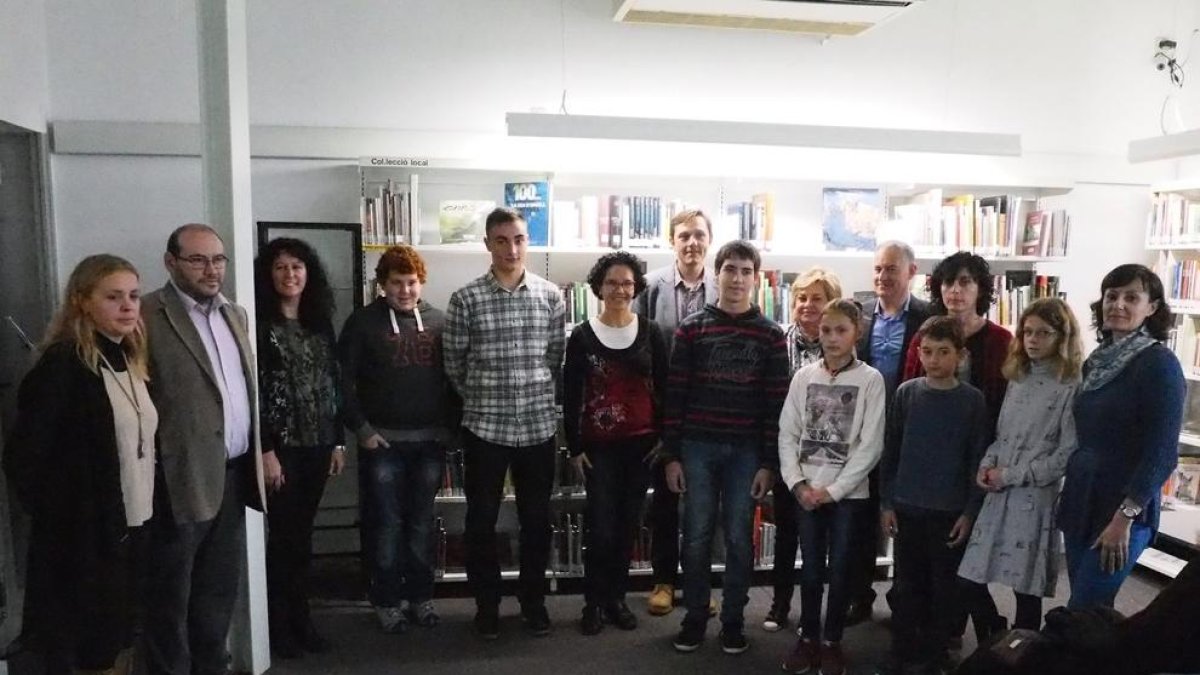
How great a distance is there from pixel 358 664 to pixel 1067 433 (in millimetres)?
2732

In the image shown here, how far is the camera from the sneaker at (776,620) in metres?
3.40

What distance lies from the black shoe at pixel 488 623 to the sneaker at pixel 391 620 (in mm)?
342

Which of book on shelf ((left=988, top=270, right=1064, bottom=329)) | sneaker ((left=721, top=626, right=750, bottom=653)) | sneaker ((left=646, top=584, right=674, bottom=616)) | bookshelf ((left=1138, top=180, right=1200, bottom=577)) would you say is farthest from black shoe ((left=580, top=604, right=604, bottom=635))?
bookshelf ((left=1138, top=180, right=1200, bottom=577))

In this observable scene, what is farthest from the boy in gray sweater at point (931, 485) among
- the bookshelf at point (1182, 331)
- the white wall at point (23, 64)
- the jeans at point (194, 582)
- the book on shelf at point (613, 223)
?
the white wall at point (23, 64)

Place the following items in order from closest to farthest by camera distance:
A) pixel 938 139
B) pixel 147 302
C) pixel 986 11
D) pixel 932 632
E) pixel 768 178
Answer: pixel 147 302 < pixel 932 632 < pixel 938 139 < pixel 768 178 < pixel 986 11

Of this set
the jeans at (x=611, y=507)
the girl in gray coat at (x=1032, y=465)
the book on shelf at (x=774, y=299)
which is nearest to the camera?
the girl in gray coat at (x=1032, y=465)

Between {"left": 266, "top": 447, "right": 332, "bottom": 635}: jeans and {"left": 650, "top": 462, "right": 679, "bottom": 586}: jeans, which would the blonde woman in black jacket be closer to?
{"left": 266, "top": 447, "right": 332, "bottom": 635}: jeans

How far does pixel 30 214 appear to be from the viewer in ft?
12.0

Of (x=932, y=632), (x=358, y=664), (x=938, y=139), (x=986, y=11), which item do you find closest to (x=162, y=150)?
(x=358, y=664)

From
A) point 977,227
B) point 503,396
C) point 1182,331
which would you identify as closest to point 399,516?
point 503,396

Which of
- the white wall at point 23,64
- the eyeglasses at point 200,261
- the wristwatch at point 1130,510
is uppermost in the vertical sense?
the white wall at point 23,64

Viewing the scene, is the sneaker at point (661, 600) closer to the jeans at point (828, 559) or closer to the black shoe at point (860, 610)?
the jeans at point (828, 559)

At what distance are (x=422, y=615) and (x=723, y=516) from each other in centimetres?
138

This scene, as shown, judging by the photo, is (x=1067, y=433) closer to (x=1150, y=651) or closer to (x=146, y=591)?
(x=1150, y=651)
